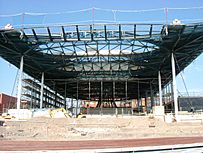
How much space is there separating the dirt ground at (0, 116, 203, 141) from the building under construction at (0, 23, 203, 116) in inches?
297

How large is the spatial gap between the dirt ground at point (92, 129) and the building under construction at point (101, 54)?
7547 millimetres

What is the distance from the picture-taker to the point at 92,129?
80.3 feet

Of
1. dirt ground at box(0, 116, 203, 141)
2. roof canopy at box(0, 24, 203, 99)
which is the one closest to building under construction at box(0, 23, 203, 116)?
roof canopy at box(0, 24, 203, 99)

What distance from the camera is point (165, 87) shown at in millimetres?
60719

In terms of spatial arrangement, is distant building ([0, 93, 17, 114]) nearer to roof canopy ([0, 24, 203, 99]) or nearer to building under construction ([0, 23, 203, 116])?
building under construction ([0, 23, 203, 116])

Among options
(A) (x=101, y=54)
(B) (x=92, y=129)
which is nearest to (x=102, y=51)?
(A) (x=101, y=54)

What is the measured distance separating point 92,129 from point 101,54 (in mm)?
18088

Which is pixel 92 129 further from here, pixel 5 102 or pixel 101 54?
pixel 5 102

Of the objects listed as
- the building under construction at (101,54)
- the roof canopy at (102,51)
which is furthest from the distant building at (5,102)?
the roof canopy at (102,51)

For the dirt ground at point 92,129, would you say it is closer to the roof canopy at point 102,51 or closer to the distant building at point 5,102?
the roof canopy at point 102,51

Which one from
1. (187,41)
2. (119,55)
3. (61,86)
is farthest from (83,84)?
(187,41)

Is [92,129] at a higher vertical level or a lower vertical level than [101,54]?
lower

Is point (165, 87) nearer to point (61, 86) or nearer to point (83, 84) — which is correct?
point (83, 84)

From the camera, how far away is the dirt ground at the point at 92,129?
64.2 feet
